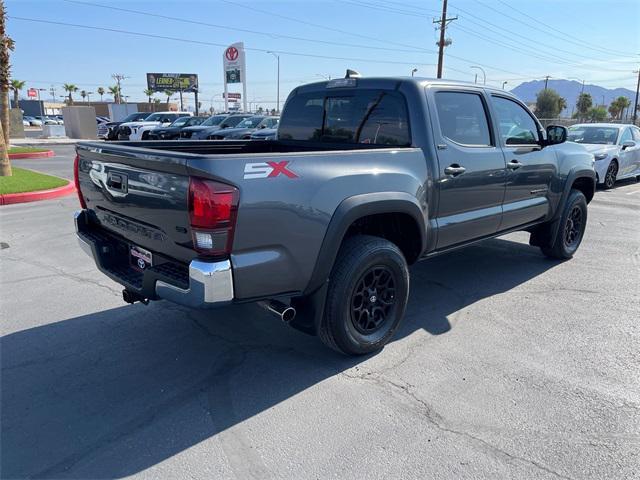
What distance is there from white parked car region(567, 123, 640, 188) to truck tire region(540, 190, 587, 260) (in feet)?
21.1

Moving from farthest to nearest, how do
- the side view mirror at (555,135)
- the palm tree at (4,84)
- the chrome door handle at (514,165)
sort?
1. the palm tree at (4,84)
2. the side view mirror at (555,135)
3. the chrome door handle at (514,165)

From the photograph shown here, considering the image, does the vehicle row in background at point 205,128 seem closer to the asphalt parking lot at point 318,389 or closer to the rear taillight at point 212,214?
the asphalt parking lot at point 318,389

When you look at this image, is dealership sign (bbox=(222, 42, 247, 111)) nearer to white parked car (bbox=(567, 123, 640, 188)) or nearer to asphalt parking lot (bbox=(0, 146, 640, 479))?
white parked car (bbox=(567, 123, 640, 188))

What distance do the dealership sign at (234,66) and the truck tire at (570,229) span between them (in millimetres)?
35423

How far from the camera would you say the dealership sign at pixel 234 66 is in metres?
38.8

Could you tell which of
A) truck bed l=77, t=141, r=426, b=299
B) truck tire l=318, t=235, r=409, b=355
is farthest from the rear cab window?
truck tire l=318, t=235, r=409, b=355

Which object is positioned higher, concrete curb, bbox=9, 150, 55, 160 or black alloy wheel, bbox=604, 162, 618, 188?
black alloy wheel, bbox=604, 162, 618, 188

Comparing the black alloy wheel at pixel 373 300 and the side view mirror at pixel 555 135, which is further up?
the side view mirror at pixel 555 135

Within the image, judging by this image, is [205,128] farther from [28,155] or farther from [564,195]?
[564,195]

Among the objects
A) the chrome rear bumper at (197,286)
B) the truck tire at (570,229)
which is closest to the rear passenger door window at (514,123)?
A: the truck tire at (570,229)

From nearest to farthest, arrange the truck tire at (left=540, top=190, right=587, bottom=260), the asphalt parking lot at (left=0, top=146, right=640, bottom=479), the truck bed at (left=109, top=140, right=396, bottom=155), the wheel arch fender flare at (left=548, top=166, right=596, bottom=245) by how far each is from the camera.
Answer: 1. the asphalt parking lot at (left=0, top=146, right=640, bottom=479)
2. the truck bed at (left=109, top=140, right=396, bottom=155)
3. the wheel arch fender flare at (left=548, top=166, right=596, bottom=245)
4. the truck tire at (left=540, top=190, right=587, bottom=260)

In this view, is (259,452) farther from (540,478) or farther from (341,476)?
(540,478)

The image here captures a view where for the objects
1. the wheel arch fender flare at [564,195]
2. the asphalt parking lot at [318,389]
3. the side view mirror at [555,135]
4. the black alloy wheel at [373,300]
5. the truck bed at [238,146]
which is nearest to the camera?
the asphalt parking lot at [318,389]

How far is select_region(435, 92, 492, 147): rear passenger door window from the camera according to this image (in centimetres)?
410
